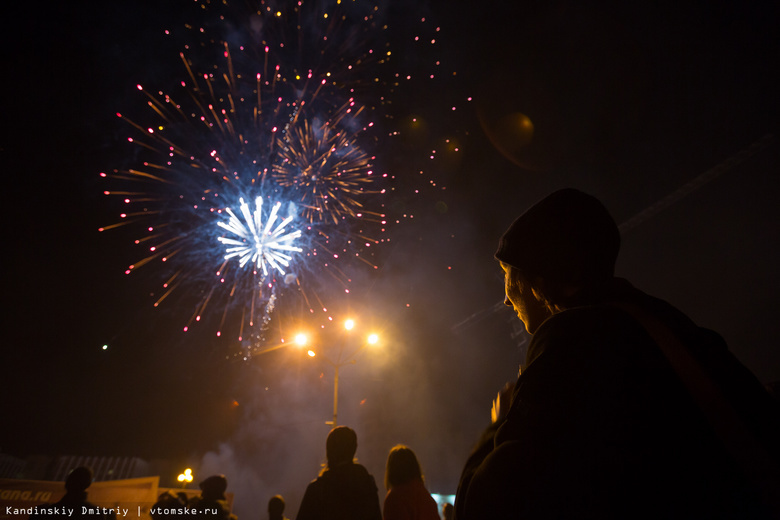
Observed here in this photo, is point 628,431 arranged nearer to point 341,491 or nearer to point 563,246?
point 563,246

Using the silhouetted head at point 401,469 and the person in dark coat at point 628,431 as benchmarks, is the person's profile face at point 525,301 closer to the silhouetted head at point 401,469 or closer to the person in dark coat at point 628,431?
the person in dark coat at point 628,431

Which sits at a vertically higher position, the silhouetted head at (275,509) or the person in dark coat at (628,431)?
the silhouetted head at (275,509)

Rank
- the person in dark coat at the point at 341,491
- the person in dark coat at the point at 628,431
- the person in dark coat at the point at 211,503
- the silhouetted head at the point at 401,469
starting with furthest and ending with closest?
1. the person in dark coat at the point at 211,503
2. the silhouetted head at the point at 401,469
3. the person in dark coat at the point at 341,491
4. the person in dark coat at the point at 628,431

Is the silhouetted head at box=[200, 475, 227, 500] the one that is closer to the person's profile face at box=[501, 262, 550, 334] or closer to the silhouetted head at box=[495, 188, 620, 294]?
the person's profile face at box=[501, 262, 550, 334]

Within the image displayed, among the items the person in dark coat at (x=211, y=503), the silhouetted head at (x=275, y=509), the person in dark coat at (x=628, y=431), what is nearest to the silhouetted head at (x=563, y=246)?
the person in dark coat at (x=628, y=431)

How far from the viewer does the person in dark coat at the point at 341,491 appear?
11.7 feet

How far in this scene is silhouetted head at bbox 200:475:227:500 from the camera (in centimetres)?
550

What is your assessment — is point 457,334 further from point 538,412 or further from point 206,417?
point 538,412

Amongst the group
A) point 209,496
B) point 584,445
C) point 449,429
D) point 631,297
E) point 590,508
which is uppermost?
point 449,429

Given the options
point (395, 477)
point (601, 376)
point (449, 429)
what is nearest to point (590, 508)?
point (601, 376)

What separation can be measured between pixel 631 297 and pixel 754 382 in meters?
0.38

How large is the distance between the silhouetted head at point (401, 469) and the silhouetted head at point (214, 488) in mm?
3113

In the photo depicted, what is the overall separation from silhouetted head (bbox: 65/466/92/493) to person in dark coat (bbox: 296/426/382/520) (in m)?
3.66

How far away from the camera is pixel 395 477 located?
12.8 feet
